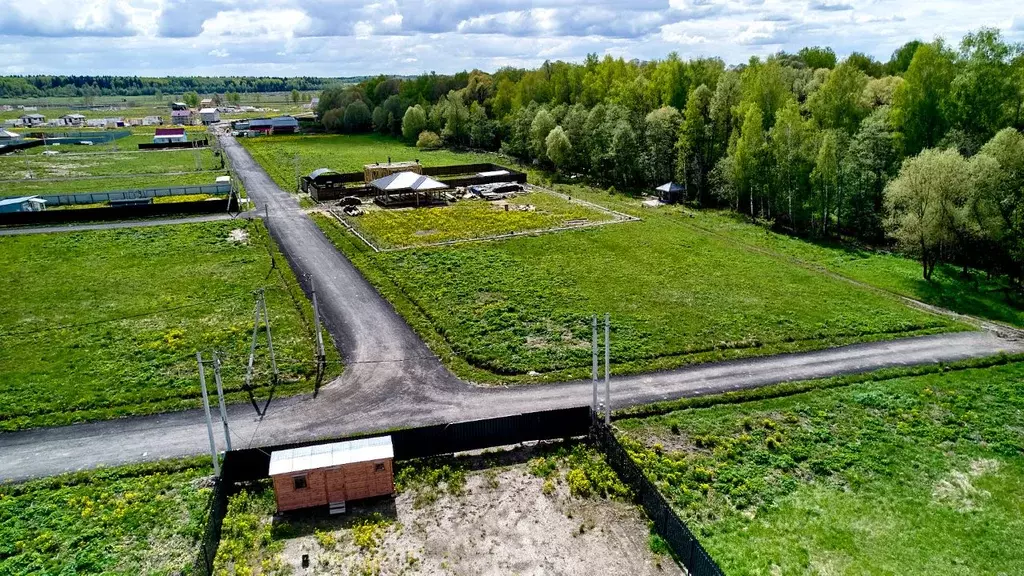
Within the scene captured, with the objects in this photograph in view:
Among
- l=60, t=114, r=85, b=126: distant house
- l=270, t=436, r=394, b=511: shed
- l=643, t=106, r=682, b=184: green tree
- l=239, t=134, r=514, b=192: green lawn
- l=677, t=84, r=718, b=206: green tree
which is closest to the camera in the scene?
l=270, t=436, r=394, b=511: shed

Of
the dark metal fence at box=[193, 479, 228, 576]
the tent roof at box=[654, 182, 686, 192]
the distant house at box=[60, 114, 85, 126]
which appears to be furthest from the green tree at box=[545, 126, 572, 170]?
the distant house at box=[60, 114, 85, 126]

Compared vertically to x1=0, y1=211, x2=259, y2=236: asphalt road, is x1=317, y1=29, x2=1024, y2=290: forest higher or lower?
higher

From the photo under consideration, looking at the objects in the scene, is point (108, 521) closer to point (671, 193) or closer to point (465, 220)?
point (465, 220)

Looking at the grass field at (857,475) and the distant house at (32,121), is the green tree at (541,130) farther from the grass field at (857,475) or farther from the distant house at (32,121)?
the distant house at (32,121)

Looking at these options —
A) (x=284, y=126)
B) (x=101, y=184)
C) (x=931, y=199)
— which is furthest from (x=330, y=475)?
(x=284, y=126)

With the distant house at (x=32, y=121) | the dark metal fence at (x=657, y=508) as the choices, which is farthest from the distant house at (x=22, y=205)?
the distant house at (x=32, y=121)

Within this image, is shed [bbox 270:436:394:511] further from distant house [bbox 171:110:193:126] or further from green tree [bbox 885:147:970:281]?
distant house [bbox 171:110:193:126]
